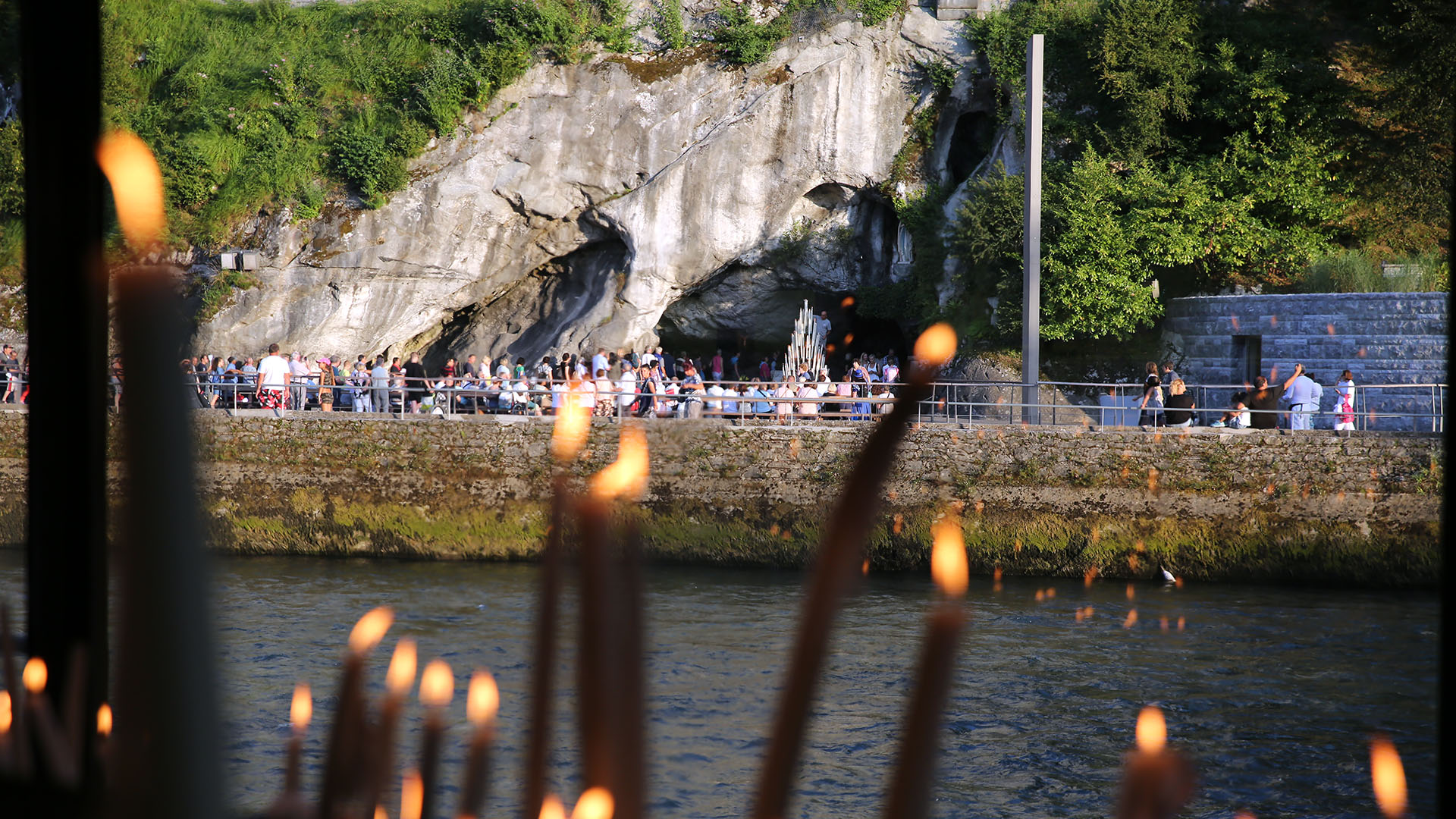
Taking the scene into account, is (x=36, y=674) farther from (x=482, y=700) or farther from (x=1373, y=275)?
(x=1373, y=275)

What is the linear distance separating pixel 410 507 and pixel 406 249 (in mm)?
8343

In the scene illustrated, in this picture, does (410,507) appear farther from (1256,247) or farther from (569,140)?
(1256,247)

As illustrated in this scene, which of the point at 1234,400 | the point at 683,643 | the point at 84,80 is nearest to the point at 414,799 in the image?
the point at 84,80

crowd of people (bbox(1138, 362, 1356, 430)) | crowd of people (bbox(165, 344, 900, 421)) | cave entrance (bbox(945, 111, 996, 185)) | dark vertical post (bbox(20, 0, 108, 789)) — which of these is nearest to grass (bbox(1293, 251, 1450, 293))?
crowd of people (bbox(1138, 362, 1356, 430))

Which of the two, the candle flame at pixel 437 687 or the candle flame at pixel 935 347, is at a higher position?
the candle flame at pixel 935 347

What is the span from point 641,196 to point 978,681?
42.5 feet

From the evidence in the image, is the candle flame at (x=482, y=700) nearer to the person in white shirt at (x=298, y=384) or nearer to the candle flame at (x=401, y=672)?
the candle flame at (x=401, y=672)

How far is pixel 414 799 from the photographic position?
0.60 meters

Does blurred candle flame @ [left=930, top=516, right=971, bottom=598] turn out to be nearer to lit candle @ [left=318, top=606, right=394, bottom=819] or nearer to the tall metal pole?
lit candle @ [left=318, top=606, right=394, bottom=819]

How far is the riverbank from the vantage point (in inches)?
415

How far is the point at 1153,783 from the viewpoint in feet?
1.23

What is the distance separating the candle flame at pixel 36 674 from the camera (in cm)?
96

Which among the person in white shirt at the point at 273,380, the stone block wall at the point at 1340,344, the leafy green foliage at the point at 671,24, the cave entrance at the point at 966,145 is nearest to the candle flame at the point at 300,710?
the person in white shirt at the point at 273,380

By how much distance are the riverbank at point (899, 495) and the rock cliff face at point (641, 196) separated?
23.3ft
